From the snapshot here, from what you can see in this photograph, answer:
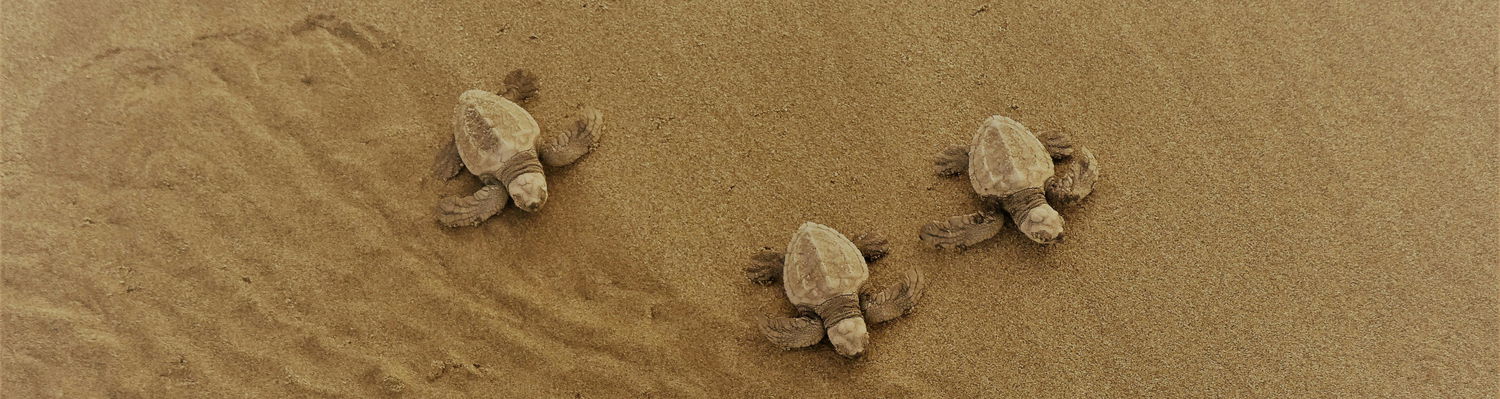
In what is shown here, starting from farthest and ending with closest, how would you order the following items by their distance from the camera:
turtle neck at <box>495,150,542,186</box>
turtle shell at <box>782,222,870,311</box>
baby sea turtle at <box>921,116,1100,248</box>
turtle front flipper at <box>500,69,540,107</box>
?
1. turtle front flipper at <box>500,69,540,107</box>
2. turtle neck at <box>495,150,542,186</box>
3. baby sea turtle at <box>921,116,1100,248</box>
4. turtle shell at <box>782,222,870,311</box>

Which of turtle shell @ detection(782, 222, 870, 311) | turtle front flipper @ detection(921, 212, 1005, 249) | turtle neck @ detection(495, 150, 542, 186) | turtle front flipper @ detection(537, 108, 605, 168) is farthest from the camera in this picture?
turtle front flipper @ detection(537, 108, 605, 168)

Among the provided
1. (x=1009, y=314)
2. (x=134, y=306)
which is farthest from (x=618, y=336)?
(x=134, y=306)

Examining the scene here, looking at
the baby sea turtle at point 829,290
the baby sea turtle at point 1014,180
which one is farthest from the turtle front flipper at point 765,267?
the baby sea turtle at point 1014,180

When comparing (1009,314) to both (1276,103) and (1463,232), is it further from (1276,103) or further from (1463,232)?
(1463,232)

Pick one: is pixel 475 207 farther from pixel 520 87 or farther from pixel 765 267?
pixel 765 267

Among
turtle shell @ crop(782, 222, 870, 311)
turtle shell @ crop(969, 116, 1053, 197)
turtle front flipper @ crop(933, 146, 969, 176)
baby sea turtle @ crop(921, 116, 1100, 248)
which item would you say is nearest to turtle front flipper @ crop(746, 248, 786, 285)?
turtle shell @ crop(782, 222, 870, 311)

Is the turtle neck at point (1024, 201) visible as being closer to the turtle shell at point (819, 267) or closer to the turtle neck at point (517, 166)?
the turtle shell at point (819, 267)

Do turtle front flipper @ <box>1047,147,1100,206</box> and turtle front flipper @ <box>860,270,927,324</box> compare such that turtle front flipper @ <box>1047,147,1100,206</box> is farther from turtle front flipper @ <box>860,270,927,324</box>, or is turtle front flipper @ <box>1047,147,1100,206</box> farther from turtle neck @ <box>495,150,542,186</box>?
turtle neck @ <box>495,150,542,186</box>

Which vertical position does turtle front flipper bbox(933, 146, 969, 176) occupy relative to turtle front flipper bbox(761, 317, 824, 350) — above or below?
above
